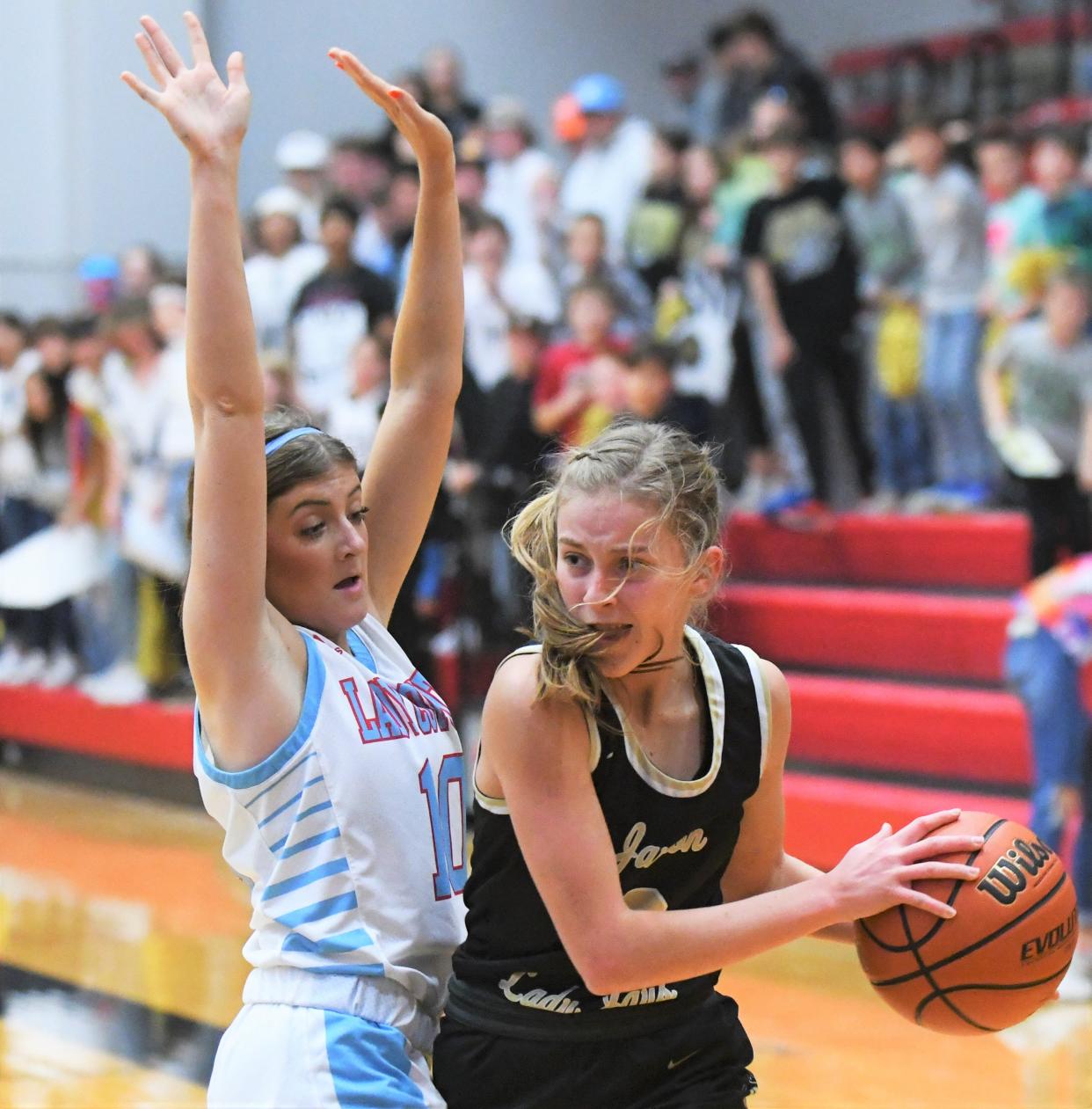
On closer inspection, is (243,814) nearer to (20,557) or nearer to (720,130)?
(20,557)

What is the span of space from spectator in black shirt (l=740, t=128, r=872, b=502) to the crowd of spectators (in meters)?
0.01

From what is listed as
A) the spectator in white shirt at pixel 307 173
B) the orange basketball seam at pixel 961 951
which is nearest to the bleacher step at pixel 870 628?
the spectator in white shirt at pixel 307 173

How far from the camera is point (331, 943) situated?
1.94m

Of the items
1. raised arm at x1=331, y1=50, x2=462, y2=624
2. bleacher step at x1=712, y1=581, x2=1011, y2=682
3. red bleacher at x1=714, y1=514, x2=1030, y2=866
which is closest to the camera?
raised arm at x1=331, y1=50, x2=462, y2=624

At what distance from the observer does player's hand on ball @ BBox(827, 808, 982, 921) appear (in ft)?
5.99

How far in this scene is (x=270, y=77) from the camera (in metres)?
12.2

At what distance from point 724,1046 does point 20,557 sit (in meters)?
7.29

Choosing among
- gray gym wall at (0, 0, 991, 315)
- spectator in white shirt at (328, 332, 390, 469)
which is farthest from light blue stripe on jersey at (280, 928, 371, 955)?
gray gym wall at (0, 0, 991, 315)

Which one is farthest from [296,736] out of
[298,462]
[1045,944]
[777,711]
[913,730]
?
[913,730]

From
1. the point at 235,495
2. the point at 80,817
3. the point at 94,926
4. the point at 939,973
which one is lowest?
the point at 80,817

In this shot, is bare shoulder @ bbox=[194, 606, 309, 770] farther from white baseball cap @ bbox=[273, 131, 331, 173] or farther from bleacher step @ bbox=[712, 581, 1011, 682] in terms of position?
white baseball cap @ bbox=[273, 131, 331, 173]

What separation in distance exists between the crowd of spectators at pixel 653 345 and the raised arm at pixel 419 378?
3.60m

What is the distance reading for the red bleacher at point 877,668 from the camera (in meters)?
5.56

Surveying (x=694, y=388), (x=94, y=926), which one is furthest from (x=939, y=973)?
(x=694, y=388)
